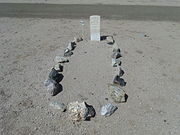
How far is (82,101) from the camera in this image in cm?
683

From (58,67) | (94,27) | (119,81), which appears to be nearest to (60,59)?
(58,67)

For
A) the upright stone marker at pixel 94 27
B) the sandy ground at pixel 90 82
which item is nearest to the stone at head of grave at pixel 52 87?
the sandy ground at pixel 90 82

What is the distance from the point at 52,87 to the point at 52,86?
4cm

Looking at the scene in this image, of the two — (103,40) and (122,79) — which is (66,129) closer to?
(122,79)

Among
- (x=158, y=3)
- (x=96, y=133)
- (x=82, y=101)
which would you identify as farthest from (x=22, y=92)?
(x=158, y=3)

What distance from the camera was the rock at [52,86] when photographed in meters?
7.06

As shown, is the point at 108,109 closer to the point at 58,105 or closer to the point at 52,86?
the point at 58,105

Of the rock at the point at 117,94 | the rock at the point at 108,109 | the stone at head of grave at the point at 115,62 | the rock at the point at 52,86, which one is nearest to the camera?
the rock at the point at 108,109

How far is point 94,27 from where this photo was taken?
10.7 metres

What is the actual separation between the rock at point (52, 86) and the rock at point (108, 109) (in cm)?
139

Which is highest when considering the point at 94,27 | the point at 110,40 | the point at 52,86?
the point at 94,27

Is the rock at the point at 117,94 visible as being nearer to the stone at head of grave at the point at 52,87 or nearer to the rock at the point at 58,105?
the rock at the point at 58,105

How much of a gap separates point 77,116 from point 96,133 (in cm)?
59

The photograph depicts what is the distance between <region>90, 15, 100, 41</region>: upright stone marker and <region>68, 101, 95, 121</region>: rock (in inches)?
195
